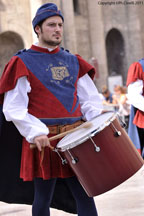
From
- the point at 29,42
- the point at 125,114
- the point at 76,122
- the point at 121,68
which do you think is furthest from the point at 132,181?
the point at 121,68

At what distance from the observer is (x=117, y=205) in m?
4.54

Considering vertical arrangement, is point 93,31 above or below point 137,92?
below

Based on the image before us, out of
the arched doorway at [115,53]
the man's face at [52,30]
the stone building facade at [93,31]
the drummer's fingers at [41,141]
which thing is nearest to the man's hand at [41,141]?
the drummer's fingers at [41,141]

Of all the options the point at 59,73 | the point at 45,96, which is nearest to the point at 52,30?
the point at 59,73

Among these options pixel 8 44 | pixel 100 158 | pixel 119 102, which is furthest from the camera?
pixel 8 44

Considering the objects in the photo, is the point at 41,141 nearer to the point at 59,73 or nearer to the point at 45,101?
the point at 45,101

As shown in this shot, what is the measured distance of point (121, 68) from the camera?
82.6 ft

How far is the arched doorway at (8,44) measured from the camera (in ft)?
68.5

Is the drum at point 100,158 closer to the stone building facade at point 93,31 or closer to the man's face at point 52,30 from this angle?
the man's face at point 52,30

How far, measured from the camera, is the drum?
102 inches

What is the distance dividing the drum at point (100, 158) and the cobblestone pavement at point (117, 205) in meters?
1.65

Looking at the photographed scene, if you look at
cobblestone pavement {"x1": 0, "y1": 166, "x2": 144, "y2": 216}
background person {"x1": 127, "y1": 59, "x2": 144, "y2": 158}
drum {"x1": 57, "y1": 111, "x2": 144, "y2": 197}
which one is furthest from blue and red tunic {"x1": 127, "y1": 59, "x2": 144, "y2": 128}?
drum {"x1": 57, "y1": 111, "x2": 144, "y2": 197}

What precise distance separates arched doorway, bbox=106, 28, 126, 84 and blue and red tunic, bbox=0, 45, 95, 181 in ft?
72.6

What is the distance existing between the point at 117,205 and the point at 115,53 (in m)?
21.3
